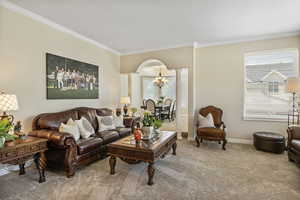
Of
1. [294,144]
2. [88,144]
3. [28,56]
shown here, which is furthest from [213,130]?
[28,56]

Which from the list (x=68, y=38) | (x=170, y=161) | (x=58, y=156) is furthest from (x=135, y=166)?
(x=68, y=38)

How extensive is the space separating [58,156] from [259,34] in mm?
5223

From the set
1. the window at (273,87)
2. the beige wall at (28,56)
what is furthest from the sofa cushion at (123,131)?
the window at (273,87)

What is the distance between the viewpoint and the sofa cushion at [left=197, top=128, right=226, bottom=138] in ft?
12.6

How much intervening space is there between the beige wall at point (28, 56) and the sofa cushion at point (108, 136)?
45.2 inches

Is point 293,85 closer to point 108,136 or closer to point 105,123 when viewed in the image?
point 108,136

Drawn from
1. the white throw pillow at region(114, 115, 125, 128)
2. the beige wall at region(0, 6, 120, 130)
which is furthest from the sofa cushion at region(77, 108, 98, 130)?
the white throw pillow at region(114, 115, 125, 128)

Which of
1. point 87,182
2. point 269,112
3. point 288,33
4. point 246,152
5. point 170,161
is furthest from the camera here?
point 269,112

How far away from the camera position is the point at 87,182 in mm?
2396

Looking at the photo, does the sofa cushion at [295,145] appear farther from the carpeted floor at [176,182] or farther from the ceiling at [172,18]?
the ceiling at [172,18]

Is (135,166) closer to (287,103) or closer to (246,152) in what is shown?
(246,152)

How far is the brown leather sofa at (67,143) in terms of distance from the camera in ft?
8.32

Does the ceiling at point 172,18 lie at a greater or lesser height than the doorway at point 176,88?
greater

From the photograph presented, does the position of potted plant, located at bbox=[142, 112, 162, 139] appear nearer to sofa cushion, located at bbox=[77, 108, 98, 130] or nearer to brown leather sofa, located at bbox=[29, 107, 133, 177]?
brown leather sofa, located at bbox=[29, 107, 133, 177]
